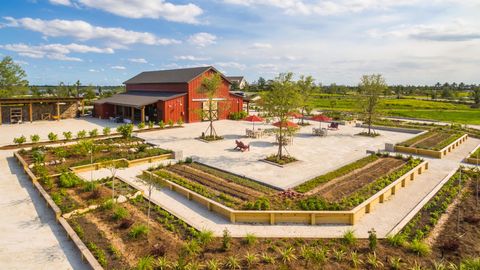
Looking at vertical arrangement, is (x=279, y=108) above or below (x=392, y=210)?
above

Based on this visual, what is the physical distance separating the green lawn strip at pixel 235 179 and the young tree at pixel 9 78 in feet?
152

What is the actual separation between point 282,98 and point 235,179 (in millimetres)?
5894

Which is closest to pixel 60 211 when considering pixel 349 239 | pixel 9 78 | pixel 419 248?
pixel 349 239

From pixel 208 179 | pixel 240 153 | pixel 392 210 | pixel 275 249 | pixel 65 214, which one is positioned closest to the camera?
pixel 275 249

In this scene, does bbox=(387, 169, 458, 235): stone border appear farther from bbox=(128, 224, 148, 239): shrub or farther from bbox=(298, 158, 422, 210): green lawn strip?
bbox=(128, 224, 148, 239): shrub

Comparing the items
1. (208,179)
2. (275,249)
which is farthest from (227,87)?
(275,249)

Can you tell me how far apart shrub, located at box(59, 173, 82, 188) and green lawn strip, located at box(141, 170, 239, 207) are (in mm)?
3056

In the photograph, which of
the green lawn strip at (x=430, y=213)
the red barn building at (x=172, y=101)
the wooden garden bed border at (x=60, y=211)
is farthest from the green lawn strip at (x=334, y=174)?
the red barn building at (x=172, y=101)

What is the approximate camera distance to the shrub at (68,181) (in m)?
12.4

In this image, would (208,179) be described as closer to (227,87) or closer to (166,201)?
(166,201)

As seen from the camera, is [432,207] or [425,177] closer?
[432,207]

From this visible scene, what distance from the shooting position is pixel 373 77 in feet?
86.7

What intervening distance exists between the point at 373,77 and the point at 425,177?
1402 cm

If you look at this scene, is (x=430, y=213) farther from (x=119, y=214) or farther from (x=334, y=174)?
(x=119, y=214)
